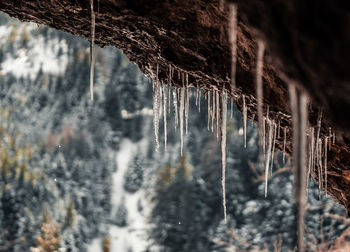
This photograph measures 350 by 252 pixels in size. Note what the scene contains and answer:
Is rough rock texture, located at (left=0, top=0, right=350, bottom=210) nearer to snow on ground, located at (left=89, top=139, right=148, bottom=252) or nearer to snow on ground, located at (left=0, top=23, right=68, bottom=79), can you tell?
snow on ground, located at (left=89, top=139, right=148, bottom=252)

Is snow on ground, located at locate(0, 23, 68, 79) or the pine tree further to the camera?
snow on ground, located at locate(0, 23, 68, 79)

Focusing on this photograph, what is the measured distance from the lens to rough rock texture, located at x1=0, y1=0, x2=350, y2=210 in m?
0.93

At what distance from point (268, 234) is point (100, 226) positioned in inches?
193

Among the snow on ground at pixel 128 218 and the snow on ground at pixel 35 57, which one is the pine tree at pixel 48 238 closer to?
the snow on ground at pixel 128 218

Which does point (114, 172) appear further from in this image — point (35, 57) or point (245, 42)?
point (245, 42)

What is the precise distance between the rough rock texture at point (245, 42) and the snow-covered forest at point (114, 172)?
691cm

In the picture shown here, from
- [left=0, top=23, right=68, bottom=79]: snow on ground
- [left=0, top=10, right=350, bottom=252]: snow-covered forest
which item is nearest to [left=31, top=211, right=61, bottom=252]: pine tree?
[left=0, top=10, right=350, bottom=252]: snow-covered forest

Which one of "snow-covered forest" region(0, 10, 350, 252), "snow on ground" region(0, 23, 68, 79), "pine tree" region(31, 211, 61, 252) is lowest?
"pine tree" region(31, 211, 61, 252)

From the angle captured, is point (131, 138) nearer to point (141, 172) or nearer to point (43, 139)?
point (141, 172)

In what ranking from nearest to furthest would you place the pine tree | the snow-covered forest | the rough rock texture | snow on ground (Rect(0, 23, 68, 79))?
the rough rock texture < the pine tree < the snow-covered forest < snow on ground (Rect(0, 23, 68, 79))

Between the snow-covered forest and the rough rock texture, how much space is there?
691cm

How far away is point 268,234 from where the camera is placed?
35.5 feet

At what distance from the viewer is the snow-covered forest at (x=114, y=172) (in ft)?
35.5

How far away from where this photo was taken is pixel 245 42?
2.35 meters
